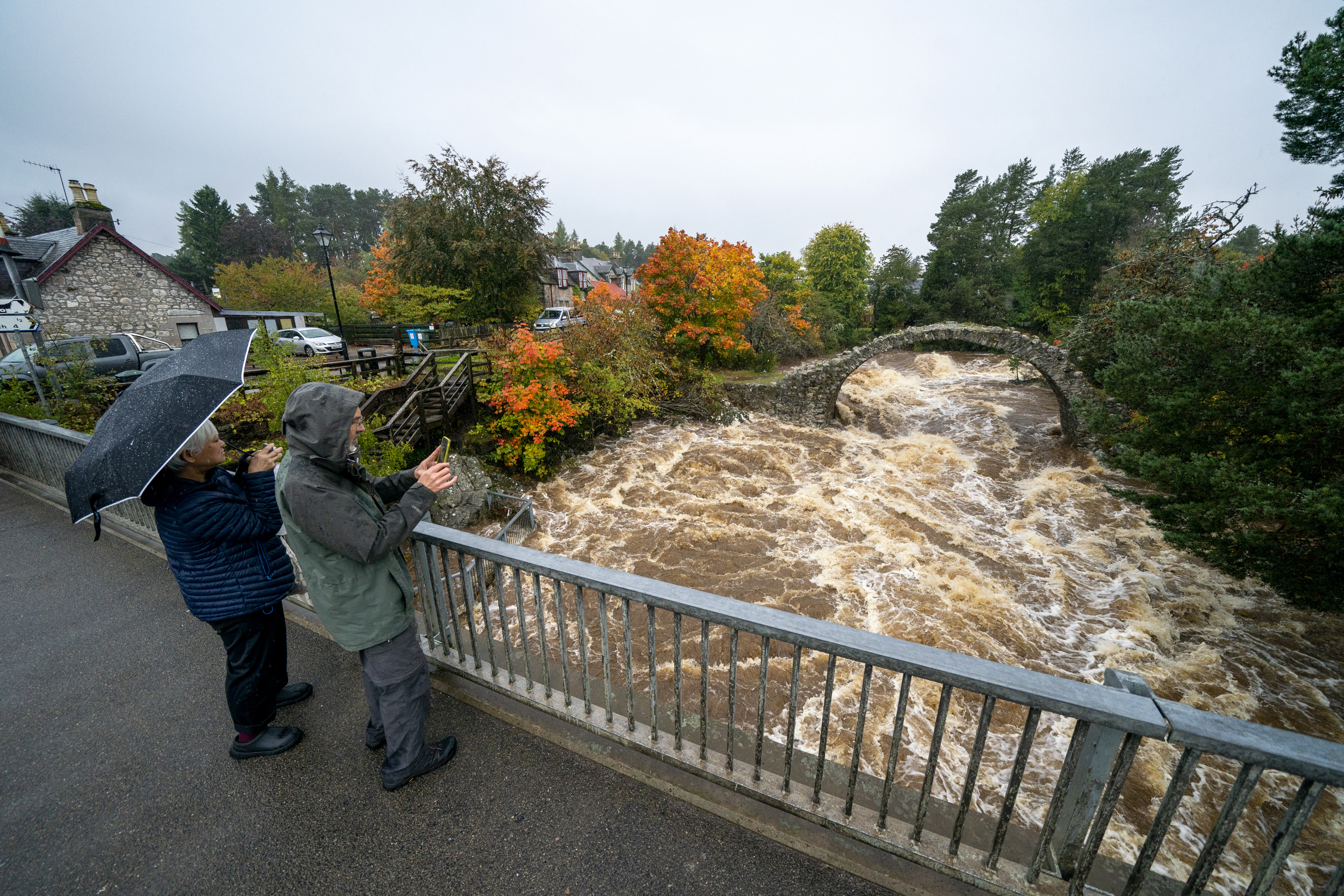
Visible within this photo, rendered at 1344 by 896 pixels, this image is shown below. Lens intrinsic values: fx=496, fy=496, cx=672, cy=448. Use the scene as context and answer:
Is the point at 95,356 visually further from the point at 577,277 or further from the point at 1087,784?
the point at 577,277

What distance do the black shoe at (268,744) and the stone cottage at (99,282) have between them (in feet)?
68.2

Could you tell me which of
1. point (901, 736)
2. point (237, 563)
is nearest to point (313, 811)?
point (237, 563)

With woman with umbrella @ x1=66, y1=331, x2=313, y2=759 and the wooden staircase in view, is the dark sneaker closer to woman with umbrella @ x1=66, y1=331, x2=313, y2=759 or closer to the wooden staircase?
woman with umbrella @ x1=66, y1=331, x2=313, y2=759

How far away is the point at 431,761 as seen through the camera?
2.32 m

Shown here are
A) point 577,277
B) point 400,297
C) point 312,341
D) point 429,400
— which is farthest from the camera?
point 577,277

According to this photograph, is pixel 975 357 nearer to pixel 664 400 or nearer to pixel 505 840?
pixel 664 400

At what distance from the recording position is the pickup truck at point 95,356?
7.90 meters

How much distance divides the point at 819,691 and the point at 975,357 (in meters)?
28.9

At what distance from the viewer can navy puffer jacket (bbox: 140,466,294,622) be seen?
2.21 m

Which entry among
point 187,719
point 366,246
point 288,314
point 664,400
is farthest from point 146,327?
point 366,246

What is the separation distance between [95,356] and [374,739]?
50.6ft

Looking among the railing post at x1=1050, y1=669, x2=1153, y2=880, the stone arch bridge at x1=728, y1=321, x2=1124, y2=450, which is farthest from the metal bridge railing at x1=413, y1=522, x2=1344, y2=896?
the stone arch bridge at x1=728, y1=321, x2=1124, y2=450

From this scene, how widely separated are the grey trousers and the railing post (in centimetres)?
259

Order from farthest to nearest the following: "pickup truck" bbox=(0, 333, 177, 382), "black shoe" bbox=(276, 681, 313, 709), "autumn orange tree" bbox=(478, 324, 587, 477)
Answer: "autumn orange tree" bbox=(478, 324, 587, 477) < "pickup truck" bbox=(0, 333, 177, 382) < "black shoe" bbox=(276, 681, 313, 709)
